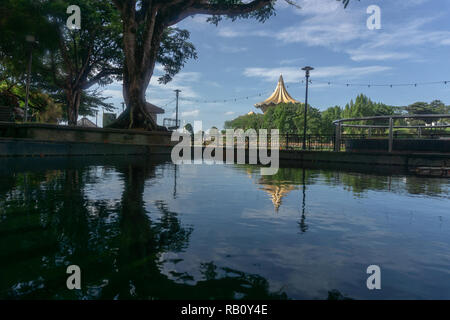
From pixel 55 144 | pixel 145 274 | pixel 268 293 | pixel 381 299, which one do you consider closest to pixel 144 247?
pixel 145 274

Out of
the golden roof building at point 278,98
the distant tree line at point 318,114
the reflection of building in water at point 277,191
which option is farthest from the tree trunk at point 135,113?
the golden roof building at point 278,98

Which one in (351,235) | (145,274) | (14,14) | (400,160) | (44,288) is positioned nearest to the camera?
(44,288)

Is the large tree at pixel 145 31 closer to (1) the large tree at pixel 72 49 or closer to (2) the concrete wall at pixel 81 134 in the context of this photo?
(2) the concrete wall at pixel 81 134

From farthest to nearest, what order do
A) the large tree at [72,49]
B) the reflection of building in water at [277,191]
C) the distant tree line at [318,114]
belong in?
the distant tree line at [318,114] < the large tree at [72,49] < the reflection of building in water at [277,191]

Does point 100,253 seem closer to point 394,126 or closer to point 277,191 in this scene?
point 277,191

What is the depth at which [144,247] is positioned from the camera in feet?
9.41

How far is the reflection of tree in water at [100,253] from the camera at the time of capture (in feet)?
6.75

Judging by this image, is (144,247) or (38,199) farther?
(38,199)

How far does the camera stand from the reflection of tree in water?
2059mm

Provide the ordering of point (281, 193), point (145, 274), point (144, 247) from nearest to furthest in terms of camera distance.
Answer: point (145, 274) → point (144, 247) → point (281, 193)

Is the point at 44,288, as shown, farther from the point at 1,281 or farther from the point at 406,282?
the point at 406,282

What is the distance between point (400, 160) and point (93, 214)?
13384 mm

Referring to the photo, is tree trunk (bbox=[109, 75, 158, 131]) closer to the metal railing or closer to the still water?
the metal railing

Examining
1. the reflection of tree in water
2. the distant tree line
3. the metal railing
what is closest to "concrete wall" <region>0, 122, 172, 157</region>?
the reflection of tree in water
